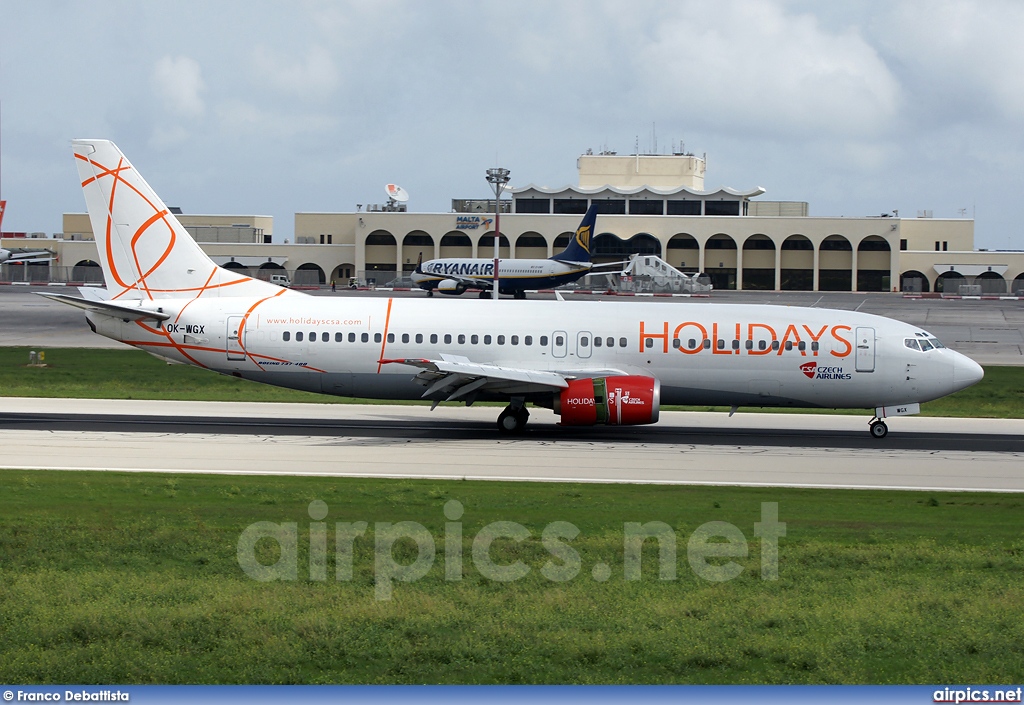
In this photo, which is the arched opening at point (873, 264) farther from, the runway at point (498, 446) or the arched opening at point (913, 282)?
the runway at point (498, 446)

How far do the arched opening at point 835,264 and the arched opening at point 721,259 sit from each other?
403 inches

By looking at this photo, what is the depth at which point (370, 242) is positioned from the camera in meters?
139

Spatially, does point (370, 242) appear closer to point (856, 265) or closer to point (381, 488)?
point (856, 265)

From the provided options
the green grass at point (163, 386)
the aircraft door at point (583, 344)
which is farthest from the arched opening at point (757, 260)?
the aircraft door at point (583, 344)

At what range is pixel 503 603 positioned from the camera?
14484mm

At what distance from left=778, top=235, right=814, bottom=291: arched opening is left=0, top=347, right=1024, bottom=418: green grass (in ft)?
277

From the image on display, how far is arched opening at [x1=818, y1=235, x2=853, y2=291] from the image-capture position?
134500mm

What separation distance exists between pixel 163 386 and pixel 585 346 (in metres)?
18.7

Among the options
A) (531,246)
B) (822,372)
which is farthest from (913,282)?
(822,372)

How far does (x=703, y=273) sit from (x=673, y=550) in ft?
395

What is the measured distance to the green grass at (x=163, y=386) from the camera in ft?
130

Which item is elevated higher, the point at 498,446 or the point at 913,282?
the point at 913,282

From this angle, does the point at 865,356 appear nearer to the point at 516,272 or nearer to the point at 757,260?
the point at 516,272

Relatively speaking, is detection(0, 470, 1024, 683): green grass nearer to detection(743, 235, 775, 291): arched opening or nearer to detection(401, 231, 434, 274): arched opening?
detection(743, 235, 775, 291): arched opening
